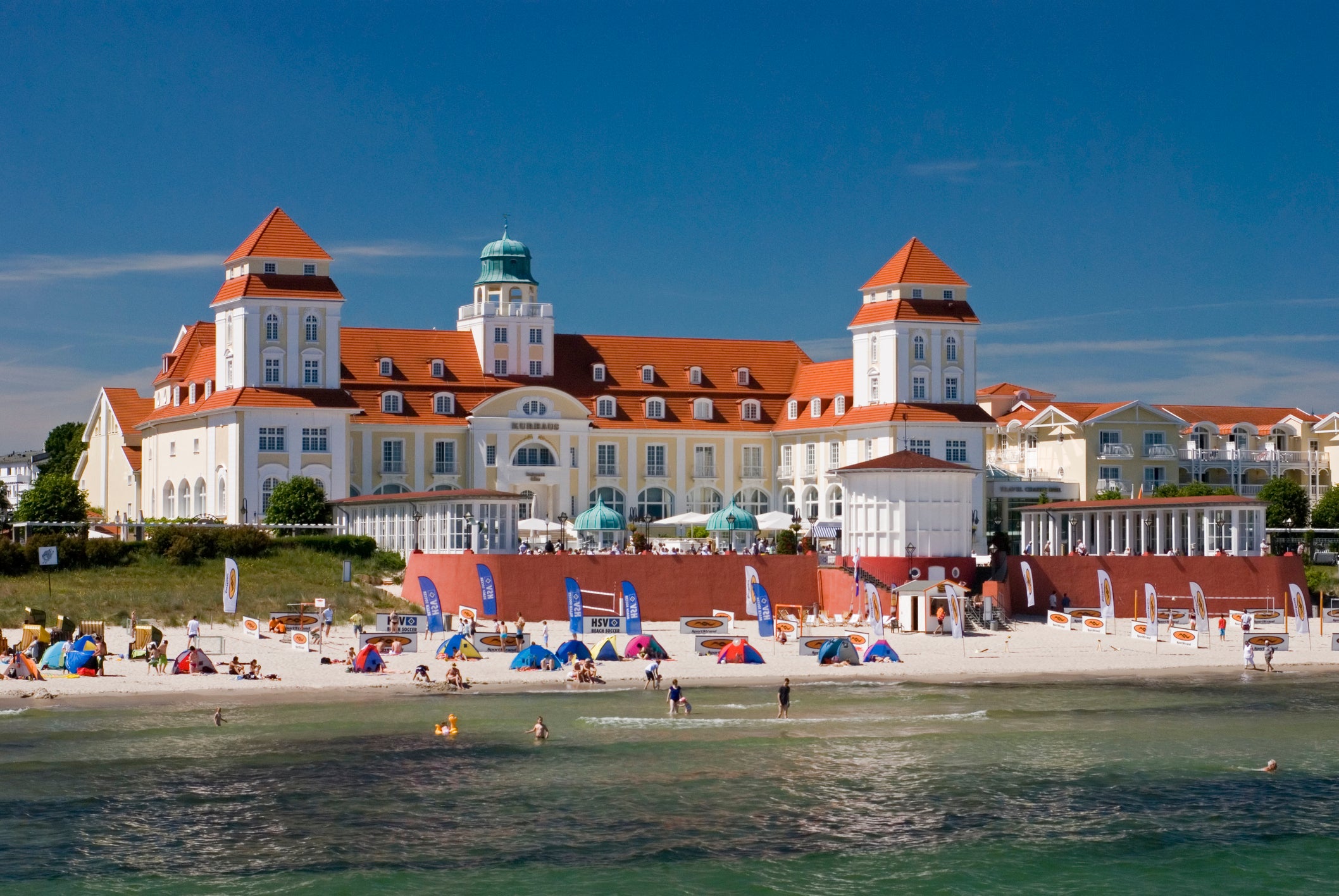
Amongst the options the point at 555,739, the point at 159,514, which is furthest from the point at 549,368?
the point at 555,739

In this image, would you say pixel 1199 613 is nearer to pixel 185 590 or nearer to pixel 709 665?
pixel 709 665

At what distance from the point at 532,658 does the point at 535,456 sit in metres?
34.8

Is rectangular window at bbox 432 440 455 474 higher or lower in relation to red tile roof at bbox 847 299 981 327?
lower

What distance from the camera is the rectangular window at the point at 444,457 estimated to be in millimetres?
85812

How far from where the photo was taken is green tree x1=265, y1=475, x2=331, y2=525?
2995 inches

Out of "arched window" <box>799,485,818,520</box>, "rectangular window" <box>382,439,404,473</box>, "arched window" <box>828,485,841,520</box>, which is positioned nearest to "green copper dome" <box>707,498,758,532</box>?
"arched window" <box>828,485,841,520</box>

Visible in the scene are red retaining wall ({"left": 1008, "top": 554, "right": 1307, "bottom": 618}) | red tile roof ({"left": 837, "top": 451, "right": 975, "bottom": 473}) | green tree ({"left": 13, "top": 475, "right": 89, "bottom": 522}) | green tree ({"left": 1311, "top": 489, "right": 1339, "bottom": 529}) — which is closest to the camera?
red tile roof ({"left": 837, "top": 451, "right": 975, "bottom": 473})

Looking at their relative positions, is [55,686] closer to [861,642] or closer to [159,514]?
[861,642]

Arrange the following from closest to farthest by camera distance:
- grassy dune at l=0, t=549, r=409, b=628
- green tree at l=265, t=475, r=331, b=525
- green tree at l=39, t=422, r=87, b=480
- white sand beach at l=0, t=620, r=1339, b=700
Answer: white sand beach at l=0, t=620, r=1339, b=700 → grassy dune at l=0, t=549, r=409, b=628 → green tree at l=265, t=475, r=331, b=525 → green tree at l=39, t=422, r=87, b=480

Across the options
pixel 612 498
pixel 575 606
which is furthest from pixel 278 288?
pixel 575 606

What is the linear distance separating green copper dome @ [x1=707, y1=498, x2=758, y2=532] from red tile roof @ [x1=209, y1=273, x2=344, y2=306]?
20904mm

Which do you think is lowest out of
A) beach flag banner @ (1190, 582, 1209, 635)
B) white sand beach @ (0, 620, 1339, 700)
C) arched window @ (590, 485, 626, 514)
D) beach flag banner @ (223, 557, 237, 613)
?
white sand beach @ (0, 620, 1339, 700)

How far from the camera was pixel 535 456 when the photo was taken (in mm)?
86312

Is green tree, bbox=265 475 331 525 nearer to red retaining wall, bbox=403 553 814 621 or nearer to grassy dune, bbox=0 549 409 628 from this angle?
grassy dune, bbox=0 549 409 628
